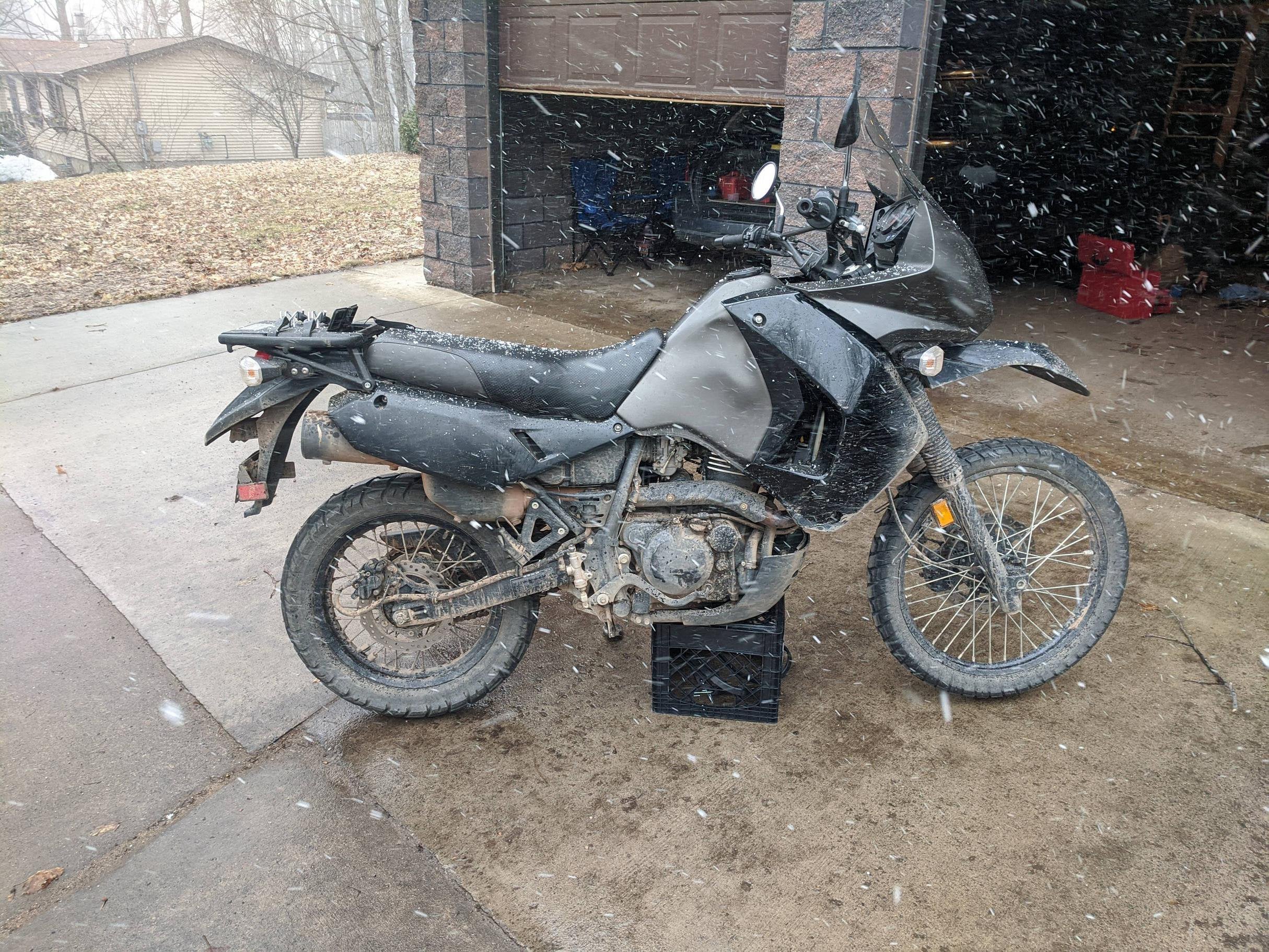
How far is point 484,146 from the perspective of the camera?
8.18 metres

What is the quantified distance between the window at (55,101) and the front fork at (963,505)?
3616 cm

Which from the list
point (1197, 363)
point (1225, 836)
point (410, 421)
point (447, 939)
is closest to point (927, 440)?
point (1225, 836)

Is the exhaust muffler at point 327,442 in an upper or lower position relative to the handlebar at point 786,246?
lower

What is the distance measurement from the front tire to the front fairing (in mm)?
1343

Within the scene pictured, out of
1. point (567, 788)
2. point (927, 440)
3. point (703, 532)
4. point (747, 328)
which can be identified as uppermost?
point (747, 328)

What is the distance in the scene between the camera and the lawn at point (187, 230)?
872 cm

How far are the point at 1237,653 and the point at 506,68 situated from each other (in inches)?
277

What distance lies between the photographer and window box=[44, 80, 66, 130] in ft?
103

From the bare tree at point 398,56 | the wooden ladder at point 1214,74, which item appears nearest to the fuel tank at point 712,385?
the wooden ladder at point 1214,74

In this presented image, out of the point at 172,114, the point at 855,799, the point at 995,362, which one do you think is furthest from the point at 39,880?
the point at 172,114

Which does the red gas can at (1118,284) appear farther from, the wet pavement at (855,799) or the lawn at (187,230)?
the lawn at (187,230)

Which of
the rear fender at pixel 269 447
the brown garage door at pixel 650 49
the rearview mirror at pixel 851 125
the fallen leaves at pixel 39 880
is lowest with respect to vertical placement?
the fallen leaves at pixel 39 880

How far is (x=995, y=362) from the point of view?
9.39 ft

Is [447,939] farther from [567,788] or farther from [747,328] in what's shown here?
[747,328]
